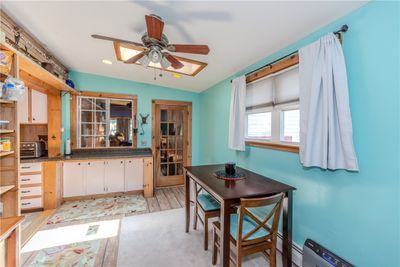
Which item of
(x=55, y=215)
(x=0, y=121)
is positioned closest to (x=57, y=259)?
(x=55, y=215)

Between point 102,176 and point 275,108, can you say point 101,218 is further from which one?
point 275,108

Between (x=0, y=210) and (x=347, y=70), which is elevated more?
(x=347, y=70)

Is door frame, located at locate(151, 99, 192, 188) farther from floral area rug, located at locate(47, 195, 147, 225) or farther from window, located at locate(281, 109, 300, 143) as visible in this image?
window, located at locate(281, 109, 300, 143)

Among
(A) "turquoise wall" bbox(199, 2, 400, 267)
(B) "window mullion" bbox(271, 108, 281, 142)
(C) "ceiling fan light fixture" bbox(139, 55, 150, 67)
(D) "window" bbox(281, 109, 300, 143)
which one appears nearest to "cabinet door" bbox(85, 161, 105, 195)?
(C) "ceiling fan light fixture" bbox(139, 55, 150, 67)

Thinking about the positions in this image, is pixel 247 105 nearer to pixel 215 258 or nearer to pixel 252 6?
pixel 252 6

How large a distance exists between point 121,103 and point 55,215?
2.35 metres

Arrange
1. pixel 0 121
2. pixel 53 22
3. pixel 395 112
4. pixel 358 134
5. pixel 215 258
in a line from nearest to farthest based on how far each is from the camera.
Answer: pixel 395 112, pixel 358 134, pixel 0 121, pixel 215 258, pixel 53 22

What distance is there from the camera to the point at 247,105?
272 cm

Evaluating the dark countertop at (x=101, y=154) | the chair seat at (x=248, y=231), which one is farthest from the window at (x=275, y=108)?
the dark countertop at (x=101, y=154)

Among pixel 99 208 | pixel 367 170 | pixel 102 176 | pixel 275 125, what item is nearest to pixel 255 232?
pixel 367 170

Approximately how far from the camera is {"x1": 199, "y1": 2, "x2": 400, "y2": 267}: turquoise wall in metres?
1.17

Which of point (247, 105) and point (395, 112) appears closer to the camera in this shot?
point (395, 112)

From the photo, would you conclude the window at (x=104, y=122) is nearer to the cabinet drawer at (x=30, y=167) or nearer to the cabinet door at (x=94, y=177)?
Result: the cabinet door at (x=94, y=177)

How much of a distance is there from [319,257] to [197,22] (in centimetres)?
235
